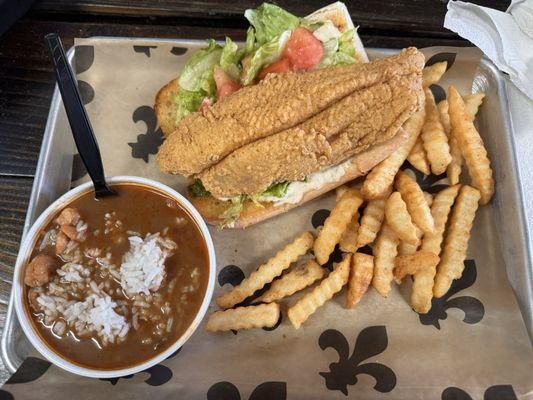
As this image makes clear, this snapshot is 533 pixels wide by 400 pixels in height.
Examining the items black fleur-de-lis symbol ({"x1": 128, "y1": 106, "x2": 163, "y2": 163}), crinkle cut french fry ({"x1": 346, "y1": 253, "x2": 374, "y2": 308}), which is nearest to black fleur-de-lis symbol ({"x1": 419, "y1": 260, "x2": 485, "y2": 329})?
crinkle cut french fry ({"x1": 346, "y1": 253, "x2": 374, "y2": 308})

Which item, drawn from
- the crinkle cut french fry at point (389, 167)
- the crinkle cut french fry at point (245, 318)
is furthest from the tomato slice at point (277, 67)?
the crinkle cut french fry at point (245, 318)

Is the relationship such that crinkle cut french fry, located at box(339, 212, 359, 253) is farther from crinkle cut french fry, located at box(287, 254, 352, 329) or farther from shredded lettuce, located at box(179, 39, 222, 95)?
shredded lettuce, located at box(179, 39, 222, 95)

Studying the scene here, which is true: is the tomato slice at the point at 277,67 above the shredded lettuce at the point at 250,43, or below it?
below

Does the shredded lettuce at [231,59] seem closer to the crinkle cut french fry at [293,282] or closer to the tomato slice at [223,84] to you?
the tomato slice at [223,84]

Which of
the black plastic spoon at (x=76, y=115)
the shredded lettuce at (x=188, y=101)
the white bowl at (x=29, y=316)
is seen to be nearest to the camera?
the white bowl at (x=29, y=316)

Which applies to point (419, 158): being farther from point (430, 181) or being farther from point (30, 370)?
point (30, 370)

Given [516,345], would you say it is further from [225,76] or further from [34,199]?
[34,199]

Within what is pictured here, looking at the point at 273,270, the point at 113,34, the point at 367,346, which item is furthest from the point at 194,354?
the point at 113,34
